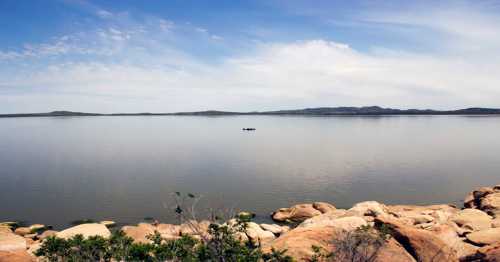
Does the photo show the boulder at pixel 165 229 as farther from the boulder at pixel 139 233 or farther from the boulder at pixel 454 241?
the boulder at pixel 454 241

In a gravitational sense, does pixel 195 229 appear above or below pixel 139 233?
above

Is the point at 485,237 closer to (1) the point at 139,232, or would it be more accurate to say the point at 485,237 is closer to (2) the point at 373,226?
(2) the point at 373,226

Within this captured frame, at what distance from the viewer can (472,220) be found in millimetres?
21453

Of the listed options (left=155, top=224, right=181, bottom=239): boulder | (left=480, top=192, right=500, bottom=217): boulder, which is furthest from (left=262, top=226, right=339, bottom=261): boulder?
(left=480, top=192, right=500, bottom=217): boulder

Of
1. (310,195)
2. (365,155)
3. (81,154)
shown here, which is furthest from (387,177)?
(81,154)

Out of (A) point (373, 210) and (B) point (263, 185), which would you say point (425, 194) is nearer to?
(A) point (373, 210)

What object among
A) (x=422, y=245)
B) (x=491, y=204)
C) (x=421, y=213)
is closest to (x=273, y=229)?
(x=422, y=245)

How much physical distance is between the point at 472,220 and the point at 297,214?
10771mm

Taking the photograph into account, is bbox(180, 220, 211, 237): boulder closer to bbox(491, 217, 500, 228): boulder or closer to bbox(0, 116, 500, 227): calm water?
bbox(0, 116, 500, 227): calm water

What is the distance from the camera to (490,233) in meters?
17.0

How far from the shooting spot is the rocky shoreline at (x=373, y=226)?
13852 mm

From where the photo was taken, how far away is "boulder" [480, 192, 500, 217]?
24.5 meters

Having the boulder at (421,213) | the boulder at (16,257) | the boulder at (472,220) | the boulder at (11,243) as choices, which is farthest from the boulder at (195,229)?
the boulder at (472,220)

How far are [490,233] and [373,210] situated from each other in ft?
23.6
